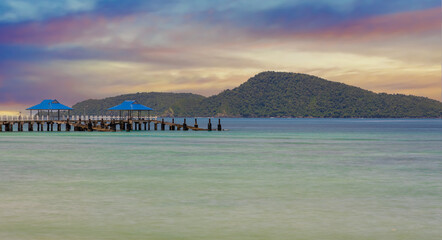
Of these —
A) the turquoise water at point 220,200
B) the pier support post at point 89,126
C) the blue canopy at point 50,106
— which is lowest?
the turquoise water at point 220,200

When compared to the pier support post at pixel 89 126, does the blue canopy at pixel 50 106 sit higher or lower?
higher

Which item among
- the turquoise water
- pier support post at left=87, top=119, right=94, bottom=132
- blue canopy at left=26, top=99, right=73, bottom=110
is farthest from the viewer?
blue canopy at left=26, top=99, right=73, bottom=110

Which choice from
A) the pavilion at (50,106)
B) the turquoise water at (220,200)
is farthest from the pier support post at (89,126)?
the turquoise water at (220,200)

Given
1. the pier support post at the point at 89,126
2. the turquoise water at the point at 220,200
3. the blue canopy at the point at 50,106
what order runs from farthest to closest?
the blue canopy at the point at 50,106 < the pier support post at the point at 89,126 < the turquoise water at the point at 220,200

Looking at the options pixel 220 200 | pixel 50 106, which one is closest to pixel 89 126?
pixel 50 106

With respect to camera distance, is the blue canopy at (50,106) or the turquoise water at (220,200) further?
the blue canopy at (50,106)

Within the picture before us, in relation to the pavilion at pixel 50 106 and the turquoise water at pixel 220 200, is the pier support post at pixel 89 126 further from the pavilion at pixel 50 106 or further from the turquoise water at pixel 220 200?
the turquoise water at pixel 220 200

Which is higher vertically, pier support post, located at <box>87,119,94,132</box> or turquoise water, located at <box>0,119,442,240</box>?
pier support post, located at <box>87,119,94,132</box>

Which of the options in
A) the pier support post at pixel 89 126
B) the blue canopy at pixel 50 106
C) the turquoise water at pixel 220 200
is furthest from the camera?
the blue canopy at pixel 50 106

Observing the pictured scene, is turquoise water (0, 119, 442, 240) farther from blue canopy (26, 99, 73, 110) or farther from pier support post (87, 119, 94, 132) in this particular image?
blue canopy (26, 99, 73, 110)

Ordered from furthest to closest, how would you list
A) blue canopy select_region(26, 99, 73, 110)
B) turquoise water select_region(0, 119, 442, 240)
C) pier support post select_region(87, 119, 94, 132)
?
blue canopy select_region(26, 99, 73, 110) → pier support post select_region(87, 119, 94, 132) → turquoise water select_region(0, 119, 442, 240)

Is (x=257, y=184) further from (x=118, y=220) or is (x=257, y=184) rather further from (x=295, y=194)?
(x=118, y=220)

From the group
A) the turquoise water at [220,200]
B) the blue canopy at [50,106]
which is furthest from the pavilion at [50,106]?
the turquoise water at [220,200]

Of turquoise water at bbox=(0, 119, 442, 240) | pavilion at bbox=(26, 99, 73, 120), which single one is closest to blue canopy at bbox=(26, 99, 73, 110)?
pavilion at bbox=(26, 99, 73, 120)
